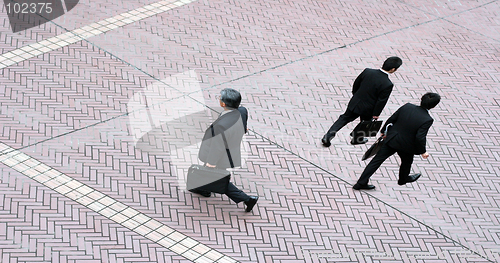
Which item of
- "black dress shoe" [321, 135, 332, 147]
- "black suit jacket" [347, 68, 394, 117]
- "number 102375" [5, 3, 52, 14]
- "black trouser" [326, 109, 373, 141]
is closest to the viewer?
"black suit jacket" [347, 68, 394, 117]

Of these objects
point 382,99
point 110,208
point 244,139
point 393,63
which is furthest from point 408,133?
point 110,208

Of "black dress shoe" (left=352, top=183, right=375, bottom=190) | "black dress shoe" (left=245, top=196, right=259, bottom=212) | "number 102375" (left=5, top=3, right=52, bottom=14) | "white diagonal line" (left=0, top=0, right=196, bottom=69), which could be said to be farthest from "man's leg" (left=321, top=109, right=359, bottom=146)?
"number 102375" (left=5, top=3, right=52, bottom=14)

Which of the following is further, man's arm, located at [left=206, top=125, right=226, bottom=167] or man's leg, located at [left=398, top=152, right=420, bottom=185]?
man's leg, located at [left=398, top=152, right=420, bottom=185]

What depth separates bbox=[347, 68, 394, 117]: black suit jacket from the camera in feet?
24.2

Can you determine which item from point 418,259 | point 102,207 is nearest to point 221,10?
point 102,207

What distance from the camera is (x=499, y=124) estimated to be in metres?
9.21

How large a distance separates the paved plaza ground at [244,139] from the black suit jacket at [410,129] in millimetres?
911

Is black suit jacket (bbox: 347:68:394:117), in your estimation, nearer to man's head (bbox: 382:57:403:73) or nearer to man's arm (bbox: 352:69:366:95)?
man's arm (bbox: 352:69:366:95)

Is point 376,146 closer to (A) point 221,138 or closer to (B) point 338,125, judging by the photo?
(B) point 338,125

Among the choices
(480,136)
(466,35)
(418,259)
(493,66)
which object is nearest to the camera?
(418,259)

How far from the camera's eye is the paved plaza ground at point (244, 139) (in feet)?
21.2

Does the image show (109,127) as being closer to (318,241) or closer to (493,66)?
(318,241)

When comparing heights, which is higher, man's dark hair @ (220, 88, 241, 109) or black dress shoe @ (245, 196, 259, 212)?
man's dark hair @ (220, 88, 241, 109)

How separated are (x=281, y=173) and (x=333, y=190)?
28.8 inches
